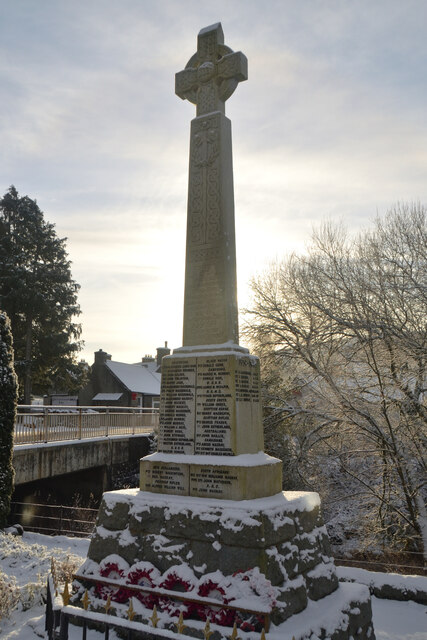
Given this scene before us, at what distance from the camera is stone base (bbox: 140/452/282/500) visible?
16.9ft

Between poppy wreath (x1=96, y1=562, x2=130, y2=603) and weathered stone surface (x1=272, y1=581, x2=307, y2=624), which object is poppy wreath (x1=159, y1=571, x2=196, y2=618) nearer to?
poppy wreath (x1=96, y1=562, x2=130, y2=603)

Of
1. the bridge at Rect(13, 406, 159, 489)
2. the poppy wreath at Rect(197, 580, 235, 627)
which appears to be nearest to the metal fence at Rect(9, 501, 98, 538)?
the bridge at Rect(13, 406, 159, 489)

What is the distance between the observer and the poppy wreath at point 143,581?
465 cm

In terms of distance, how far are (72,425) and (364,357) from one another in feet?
32.9

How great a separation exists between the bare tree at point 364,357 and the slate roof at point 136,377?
22644mm

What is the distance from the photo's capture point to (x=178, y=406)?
5.88 m

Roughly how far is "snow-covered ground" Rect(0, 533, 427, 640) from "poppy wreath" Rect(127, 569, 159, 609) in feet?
1.69

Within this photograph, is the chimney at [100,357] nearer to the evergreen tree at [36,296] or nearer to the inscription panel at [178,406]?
the evergreen tree at [36,296]

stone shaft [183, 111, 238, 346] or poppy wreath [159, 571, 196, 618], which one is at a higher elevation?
stone shaft [183, 111, 238, 346]

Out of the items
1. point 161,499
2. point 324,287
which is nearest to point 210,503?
point 161,499

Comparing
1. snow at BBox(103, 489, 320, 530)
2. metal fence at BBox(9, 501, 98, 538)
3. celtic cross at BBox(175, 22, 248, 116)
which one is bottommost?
metal fence at BBox(9, 501, 98, 538)

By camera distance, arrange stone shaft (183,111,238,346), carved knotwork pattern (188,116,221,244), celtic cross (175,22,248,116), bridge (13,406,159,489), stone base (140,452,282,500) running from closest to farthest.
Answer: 1. stone base (140,452,282,500)
2. stone shaft (183,111,238,346)
3. carved knotwork pattern (188,116,221,244)
4. celtic cross (175,22,248,116)
5. bridge (13,406,159,489)

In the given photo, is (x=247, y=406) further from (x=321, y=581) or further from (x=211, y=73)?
(x=211, y=73)

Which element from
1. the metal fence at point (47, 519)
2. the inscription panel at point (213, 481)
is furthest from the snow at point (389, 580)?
the metal fence at point (47, 519)
